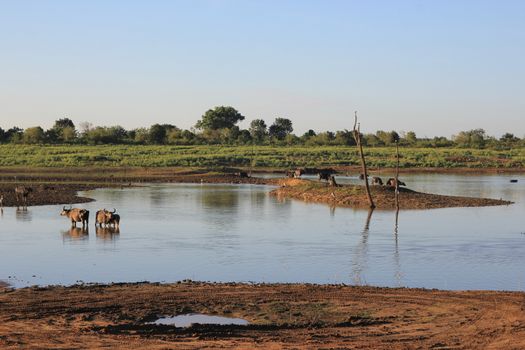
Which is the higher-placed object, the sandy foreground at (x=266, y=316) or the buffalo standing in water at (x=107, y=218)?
the buffalo standing in water at (x=107, y=218)

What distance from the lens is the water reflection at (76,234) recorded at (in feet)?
96.6

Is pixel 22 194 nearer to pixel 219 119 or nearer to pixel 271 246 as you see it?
pixel 271 246

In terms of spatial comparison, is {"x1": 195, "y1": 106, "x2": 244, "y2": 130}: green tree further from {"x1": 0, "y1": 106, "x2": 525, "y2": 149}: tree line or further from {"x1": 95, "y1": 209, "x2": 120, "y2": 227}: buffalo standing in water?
{"x1": 95, "y1": 209, "x2": 120, "y2": 227}: buffalo standing in water

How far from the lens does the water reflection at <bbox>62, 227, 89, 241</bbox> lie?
29458 mm

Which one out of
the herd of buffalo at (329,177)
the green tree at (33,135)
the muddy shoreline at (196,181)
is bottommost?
the muddy shoreline at (196,181)

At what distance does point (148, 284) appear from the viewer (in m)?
19.5

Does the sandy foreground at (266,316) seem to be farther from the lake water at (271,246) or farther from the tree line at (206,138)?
the tree line at (206,138)

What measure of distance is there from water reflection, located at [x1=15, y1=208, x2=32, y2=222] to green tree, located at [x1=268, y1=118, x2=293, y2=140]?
129492 millimetres

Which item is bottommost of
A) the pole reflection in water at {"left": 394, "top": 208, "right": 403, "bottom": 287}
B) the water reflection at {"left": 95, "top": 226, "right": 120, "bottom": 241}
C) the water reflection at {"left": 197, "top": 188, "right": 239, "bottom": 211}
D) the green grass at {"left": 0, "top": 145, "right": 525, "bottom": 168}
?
the pole reflection in water at {"left": 394, "top": 208, "right": 403, "bottom": 287}

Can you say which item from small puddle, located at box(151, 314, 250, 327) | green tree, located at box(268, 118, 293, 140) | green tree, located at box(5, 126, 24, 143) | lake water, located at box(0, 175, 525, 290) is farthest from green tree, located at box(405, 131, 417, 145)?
small puddle, located at box(151, 314, 250, 327)

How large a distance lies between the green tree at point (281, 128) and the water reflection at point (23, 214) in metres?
129

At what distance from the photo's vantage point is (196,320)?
51.3 feet

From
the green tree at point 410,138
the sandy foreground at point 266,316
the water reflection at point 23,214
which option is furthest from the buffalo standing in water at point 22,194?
the green tree at point 410,138

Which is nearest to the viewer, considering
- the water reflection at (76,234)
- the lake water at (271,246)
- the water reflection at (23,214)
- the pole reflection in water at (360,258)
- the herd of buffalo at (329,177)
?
the pole reflection in water at (360,258)
